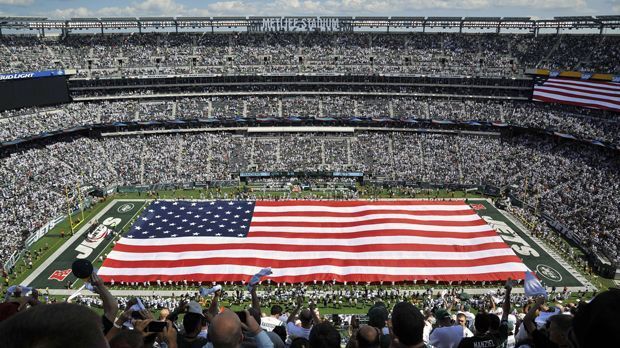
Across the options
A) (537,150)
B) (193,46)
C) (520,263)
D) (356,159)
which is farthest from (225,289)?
(193,46)

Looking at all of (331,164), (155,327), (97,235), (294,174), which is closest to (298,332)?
(155,327)

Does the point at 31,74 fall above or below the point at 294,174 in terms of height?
above

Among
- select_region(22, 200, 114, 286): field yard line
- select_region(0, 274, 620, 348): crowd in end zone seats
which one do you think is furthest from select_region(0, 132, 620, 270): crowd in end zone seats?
select_region(0, 274, 620, 348): crowd in end zone seats

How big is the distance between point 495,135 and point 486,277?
31.8 metres

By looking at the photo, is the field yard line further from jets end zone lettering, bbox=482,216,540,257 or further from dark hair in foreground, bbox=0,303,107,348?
jets end zone lettering, bbox=482,216,540,257

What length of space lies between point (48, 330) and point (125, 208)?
4750 cm

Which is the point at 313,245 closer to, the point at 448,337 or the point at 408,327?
the point at 448,337

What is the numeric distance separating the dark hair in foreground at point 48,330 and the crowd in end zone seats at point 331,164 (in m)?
42.6

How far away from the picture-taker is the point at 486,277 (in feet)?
105

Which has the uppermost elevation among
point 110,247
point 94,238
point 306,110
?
point 306,110

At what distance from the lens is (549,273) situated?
110 ft

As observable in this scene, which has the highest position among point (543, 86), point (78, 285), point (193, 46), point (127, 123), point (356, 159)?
point (193, 46)

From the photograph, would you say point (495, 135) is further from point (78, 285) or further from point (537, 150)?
point (78, 285)

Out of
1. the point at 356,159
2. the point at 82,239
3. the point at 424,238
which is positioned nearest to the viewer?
the point at 424,238
